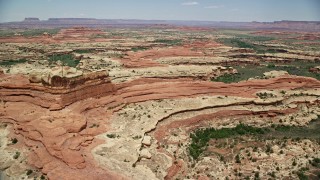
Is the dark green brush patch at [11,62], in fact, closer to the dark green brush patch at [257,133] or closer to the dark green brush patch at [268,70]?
the dark green brush patch at [268,70]

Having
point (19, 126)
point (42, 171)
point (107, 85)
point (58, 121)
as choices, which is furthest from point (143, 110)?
point (42, 171)

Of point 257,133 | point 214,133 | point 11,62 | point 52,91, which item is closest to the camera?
point 52,91

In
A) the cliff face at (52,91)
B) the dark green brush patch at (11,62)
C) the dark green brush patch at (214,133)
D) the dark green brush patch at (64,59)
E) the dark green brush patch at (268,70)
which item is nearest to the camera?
the dark green brush patch at (214,133)

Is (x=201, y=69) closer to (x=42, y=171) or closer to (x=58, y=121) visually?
(x=58, y=121)

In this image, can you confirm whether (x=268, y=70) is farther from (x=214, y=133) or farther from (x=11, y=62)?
(x=11, y=62)

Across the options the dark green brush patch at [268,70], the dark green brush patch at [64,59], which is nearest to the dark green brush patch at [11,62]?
the dark green brush patch at [64,59]

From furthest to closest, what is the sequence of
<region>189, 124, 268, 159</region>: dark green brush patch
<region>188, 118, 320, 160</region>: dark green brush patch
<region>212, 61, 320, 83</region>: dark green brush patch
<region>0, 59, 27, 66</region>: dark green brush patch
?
1. <region>0, 59, 27, 66</region>: dark green brush patch
2. <region>212, 61, 320, 83</region>: dark green brush patch
3. <region>188, 118, 320, 160</region>: dark green brush patch
4. <region>189, 124, 268, 159</region>: dark green brush patch

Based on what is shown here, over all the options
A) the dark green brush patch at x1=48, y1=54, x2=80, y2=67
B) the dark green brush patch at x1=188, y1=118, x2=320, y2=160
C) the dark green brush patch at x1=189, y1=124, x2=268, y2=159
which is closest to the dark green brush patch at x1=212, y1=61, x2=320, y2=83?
the dark green brush patch at x1=188, y1=118, x2=320, y2=160

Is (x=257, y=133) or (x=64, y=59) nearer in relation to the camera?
(x=257, y=133)

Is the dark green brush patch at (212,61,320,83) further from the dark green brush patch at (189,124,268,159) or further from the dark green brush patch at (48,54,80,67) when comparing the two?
the dark green brush patch at (48,54,80,67)

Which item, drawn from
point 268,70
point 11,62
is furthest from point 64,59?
point 268,70

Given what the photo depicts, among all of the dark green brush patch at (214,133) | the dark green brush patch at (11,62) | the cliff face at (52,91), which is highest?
the cliff face at (52,91)
